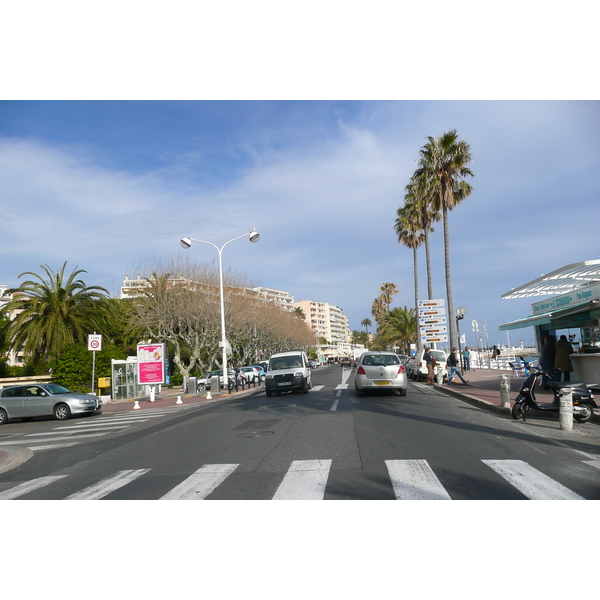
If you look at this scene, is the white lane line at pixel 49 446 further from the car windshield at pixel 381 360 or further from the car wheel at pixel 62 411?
the car windshield at pixel 381 360

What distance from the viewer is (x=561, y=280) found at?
62.2 ft

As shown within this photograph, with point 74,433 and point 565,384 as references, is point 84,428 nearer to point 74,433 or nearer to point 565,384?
point 74,433

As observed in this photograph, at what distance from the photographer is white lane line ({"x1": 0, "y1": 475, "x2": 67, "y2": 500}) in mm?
7424

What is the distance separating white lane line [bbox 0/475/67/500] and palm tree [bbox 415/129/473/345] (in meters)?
24.4

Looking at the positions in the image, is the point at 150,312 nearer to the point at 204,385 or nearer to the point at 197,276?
the point at 197,276

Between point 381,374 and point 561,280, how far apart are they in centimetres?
723

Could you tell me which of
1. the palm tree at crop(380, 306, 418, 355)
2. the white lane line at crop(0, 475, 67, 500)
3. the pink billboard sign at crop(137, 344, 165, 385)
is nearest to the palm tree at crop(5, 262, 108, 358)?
the pink billboard sign at crop(137, 344, 165, 385)

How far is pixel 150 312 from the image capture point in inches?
1650

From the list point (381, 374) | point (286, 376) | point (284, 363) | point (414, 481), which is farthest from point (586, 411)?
point (284, 363)

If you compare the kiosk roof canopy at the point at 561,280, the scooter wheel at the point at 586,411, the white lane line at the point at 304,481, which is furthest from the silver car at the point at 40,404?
the kiosk roof canopy at the point at 561,280

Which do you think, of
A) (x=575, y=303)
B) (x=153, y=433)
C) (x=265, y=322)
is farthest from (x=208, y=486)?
(x=265, y=322)

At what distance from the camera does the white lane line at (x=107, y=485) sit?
22.9 feet

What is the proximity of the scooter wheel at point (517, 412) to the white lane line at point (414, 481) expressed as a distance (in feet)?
18.2

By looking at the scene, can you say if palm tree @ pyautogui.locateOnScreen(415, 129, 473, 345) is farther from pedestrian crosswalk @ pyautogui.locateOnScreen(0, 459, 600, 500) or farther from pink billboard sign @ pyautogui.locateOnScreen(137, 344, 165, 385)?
pedestrian crosswalk @ pyautogui.locateOnScreen(0, 459, 600, 500)
